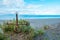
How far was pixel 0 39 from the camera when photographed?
2.68 m

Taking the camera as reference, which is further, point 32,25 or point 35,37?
point 32,25

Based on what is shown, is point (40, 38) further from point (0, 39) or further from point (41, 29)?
point (0, 39)

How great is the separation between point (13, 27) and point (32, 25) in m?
0.34

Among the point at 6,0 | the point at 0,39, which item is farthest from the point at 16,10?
the point at 0,39

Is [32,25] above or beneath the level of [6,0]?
beneath

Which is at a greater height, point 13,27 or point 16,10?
point 16,10

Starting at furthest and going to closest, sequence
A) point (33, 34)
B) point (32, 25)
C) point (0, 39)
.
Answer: point (32, 25), point (33, 34), point (0, 39)

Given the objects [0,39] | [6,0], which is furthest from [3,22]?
[0,39]

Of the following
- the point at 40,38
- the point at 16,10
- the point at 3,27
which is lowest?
the point at 40,38

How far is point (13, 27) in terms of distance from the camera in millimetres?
3125

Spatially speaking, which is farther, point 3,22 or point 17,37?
point 3,22

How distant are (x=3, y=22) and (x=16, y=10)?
1.09 feet

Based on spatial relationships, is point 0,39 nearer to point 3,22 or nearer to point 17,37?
point 17,37

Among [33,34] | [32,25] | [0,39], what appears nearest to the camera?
[0,39]
